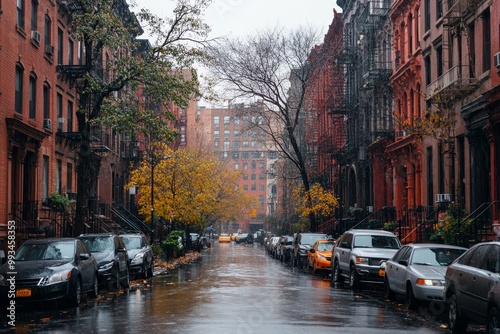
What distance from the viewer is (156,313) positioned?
15.4 m

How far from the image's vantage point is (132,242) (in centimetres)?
2828

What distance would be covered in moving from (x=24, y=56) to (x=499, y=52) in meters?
16.9

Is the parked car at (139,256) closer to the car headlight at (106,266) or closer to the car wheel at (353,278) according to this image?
the car headlight at (106,266)

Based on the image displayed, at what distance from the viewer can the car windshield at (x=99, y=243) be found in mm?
22484

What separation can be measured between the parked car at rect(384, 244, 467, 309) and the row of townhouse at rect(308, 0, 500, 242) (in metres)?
6.75

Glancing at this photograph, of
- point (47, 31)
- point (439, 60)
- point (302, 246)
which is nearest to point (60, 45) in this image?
point (47, 31)

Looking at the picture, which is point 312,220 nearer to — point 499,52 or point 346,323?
point 499,52

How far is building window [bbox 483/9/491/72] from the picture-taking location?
26.1 m

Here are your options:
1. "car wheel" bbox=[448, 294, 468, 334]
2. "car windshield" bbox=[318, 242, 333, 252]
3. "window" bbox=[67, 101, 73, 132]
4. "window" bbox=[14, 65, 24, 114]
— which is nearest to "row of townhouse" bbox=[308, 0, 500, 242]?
"car windshield" bbox=[318, 242, 333, 252]

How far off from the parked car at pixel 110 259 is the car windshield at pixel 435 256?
8.75 meters

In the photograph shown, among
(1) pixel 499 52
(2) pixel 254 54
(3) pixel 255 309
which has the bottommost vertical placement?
(3) pixel 255 309

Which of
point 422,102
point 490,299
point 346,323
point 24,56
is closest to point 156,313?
point 346,323

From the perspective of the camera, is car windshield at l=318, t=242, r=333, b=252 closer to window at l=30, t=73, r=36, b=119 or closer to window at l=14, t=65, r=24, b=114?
window at l=30, t=73, r=36, b=119

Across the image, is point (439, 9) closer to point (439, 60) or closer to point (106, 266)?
point (439, 60)
